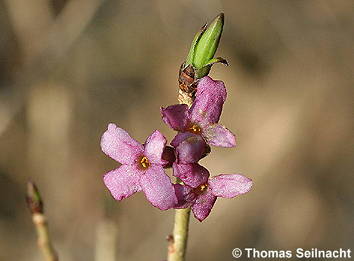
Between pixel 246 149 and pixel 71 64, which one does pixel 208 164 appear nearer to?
pixel 246 149

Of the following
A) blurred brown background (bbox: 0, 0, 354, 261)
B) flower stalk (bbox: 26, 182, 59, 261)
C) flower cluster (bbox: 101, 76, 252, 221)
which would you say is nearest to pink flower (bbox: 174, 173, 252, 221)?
flower cluster (bbox: 101, 76, 252, 221)

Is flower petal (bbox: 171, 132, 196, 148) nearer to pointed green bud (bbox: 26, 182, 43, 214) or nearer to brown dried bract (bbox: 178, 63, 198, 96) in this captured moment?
brown dried bract (bbox: 178, 63, 198, 96)

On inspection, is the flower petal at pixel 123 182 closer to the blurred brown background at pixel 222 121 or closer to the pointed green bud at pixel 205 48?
the pointed green bud at pixel 205 48

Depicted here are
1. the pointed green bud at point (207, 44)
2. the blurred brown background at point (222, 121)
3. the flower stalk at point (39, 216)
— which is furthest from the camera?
the blurred brown background at point (222, 121)

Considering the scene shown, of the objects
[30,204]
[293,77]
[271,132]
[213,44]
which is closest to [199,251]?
[271,132]

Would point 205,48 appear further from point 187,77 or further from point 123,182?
point 123,182

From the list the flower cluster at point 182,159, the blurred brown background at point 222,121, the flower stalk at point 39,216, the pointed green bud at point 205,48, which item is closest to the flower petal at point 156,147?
the flower cluster at point 182,159
